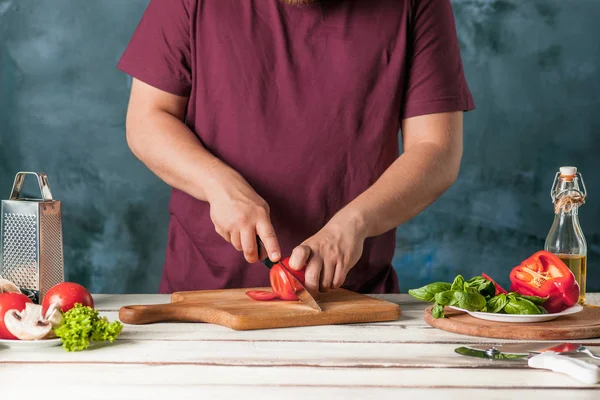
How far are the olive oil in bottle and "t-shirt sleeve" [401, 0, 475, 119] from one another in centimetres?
40

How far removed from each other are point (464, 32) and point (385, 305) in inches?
96.7

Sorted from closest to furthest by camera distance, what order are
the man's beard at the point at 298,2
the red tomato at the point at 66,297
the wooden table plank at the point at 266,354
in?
the wooden table plank at the point at 266,354 → the red tomato at the point at 66,297 → the man's beard at the point at 298,2

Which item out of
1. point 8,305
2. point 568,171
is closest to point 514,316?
point 568,171

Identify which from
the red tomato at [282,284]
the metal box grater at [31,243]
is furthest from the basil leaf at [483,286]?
the metal box grater at [31,243]

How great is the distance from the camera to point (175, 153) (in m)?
1.89

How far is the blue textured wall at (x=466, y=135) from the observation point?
3.69 m

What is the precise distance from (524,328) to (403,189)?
0.53 metres

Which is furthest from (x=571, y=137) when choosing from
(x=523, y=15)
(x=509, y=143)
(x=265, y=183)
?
(x=265, y=183)

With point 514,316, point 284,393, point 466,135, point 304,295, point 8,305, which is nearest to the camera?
point 284,393

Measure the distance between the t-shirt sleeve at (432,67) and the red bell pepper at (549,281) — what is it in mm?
555

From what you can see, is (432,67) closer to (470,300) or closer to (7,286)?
(470,300)

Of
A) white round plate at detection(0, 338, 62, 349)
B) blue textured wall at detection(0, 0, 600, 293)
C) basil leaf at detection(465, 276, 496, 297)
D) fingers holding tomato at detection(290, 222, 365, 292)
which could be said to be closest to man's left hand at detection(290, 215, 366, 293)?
fingers holding tomato at detection(290, 222, 365, 292)

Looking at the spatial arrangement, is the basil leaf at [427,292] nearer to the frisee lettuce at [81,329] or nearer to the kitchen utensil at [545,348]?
the kitchen utensil at [545,348]

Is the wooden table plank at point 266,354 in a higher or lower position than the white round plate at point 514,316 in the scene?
lower
